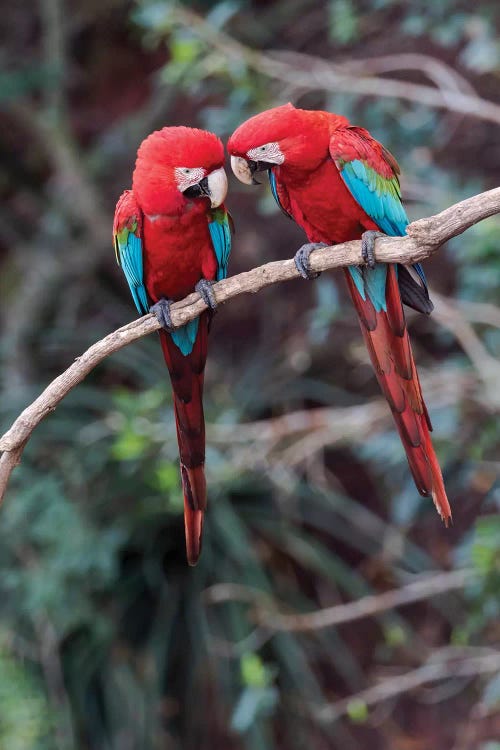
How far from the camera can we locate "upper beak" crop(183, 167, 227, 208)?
1011 mm

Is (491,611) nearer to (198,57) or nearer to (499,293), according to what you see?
(499,293)

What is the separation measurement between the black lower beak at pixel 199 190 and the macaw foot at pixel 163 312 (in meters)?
0.14

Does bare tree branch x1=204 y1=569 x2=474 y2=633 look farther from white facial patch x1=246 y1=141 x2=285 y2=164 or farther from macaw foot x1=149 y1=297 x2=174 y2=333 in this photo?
white facial patch x1=246 y1=141 x2=285 y2=164

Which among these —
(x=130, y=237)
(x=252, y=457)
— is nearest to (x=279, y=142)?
(x=130, y=237)

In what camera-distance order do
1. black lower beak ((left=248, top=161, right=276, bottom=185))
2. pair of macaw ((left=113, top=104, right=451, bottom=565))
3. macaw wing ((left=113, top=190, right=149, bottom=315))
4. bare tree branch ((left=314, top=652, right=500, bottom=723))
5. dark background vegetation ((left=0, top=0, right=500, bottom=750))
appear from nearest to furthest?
pair of macaw ((left=113, top=104, right=451, bottom=565)), black lower beak ((left=248, top=161, right=276, bottom=185)), macaw wing ((left=113, top=190, right=149, bottom=315)), bare tree branch ((left=314, top=652, right=500, bottom=723)), dark background vegetation ((left=0, top=0, right=500, bottom=750))

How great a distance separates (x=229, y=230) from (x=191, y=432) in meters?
0.36

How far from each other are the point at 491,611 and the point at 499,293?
67cm

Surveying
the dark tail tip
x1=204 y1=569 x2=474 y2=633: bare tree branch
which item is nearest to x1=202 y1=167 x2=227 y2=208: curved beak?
the dark tail tip

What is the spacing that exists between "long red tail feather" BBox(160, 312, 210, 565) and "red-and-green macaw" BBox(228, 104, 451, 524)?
6.3 inches

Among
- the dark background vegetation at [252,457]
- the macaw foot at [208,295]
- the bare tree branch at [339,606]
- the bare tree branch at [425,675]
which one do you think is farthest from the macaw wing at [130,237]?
the bare tree branch at [425,675]

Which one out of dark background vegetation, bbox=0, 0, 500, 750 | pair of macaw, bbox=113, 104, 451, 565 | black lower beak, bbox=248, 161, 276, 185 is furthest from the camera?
dark background vegetation, bbox=0, 0, 500, 750

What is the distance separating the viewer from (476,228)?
6.02ft

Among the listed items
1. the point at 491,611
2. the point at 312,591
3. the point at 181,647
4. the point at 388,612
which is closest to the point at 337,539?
the point at 312,591

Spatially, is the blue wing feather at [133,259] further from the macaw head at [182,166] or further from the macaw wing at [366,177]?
the macaw wing at [366,177]
